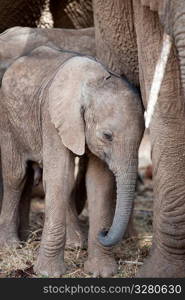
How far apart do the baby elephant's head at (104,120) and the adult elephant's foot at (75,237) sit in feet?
2.17

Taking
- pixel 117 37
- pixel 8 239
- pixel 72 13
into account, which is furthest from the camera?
pixel 72 13

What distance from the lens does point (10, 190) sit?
5.07 metres

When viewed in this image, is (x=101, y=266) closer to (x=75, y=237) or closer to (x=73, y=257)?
(x=73, y=257)

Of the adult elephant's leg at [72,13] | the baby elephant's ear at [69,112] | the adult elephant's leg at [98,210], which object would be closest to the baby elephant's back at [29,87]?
the baby elephant's ear at [69,112]

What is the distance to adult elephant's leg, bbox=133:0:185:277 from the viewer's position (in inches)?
168

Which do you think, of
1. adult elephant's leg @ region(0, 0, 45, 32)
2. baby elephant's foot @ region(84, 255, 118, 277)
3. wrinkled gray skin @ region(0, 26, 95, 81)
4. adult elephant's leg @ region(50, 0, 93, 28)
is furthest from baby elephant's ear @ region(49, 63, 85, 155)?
adult elephant's leg @ region(50, 0, 93, 28)

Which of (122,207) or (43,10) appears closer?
(122,207)

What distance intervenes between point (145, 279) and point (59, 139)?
27.8 inches

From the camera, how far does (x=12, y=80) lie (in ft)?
16.0

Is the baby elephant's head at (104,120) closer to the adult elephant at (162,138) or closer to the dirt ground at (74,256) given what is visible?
the adult elephant at (162,138)

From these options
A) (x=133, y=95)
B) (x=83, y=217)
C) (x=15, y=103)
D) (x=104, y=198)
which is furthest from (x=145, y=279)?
(x=83, y=217)

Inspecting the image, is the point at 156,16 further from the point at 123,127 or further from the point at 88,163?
the point at 88,163

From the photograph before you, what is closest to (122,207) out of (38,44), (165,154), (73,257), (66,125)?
(165,154)

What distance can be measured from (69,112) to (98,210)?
0.48 meters
